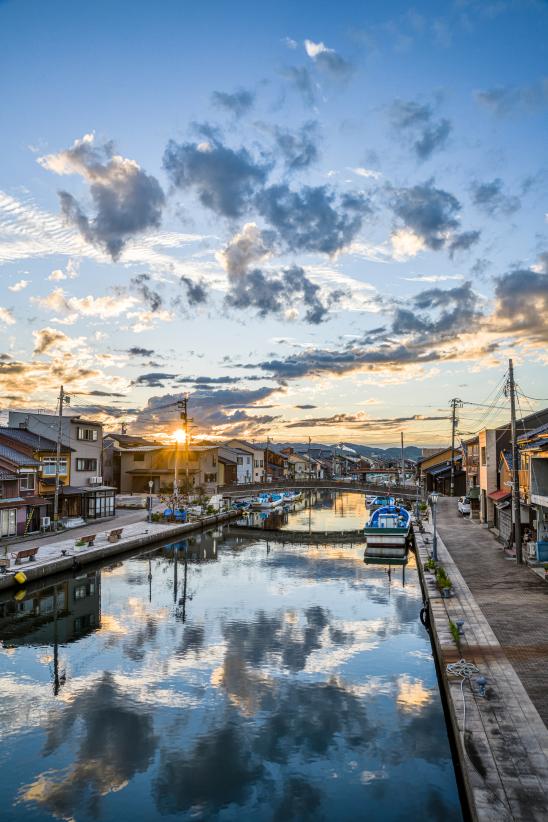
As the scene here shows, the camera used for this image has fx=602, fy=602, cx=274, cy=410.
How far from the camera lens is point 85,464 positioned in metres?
67.2

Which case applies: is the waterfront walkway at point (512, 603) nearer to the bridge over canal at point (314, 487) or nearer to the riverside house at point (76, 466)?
the riverside house at point (76, 466)

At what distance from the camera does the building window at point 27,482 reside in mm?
46531

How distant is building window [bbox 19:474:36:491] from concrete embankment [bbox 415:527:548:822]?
120 feet

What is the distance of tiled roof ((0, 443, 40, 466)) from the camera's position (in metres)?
46.7

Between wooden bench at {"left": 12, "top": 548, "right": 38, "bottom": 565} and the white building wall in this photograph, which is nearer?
wooden bench at {"left": 12, "top": 548, "right": 38, "bottom": 565}

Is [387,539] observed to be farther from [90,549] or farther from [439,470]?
[439,470]

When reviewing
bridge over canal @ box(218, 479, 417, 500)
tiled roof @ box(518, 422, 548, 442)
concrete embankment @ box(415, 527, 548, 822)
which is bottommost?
concrete embankment @ box(415, 527, 548, 822)

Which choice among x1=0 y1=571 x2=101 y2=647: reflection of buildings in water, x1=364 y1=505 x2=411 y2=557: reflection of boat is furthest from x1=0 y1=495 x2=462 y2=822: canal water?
x1=364 y1=505 x2=411 y2=557: reflection of boat

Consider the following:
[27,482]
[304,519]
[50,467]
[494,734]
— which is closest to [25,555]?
[27,482]

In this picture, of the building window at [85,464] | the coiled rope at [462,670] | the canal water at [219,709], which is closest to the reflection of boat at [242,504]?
the building window at [85,464]

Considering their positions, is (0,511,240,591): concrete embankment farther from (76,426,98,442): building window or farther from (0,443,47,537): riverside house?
(76,426,98,442): building window

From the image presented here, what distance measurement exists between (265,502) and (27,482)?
50.6m

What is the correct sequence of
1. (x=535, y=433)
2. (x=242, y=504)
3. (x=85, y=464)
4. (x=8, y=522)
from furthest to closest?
(x=242, y=504) < (x=85, y=464) < (x=8, y=522) < (x=535, y=433)

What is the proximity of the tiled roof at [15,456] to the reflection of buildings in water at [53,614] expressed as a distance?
1534cm
